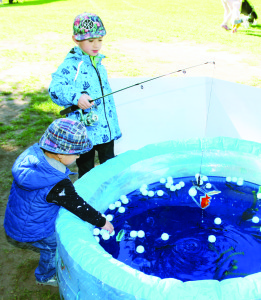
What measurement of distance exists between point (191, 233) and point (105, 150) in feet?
3.00

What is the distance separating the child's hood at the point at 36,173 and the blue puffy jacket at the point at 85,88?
653 millimetres

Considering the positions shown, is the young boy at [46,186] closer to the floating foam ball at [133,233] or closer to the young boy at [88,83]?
the floating foam ball at [133,233]

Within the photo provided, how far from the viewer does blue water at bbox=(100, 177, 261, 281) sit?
2184 millimetres

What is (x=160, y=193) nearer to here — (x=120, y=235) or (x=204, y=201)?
(x=204, y=201)

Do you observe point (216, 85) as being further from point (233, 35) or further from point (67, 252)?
point (233, 35)

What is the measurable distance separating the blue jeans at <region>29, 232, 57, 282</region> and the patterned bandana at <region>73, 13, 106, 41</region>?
4.24 ft

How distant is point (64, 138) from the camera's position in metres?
1.82

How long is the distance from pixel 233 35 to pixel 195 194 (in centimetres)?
708

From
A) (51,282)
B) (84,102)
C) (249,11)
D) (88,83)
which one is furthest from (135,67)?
(51,282)

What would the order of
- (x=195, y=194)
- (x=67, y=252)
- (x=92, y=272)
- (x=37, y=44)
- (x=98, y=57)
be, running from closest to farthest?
(x=92, y=272)
(x=67, y=252)
(x=98, y=57)
(x=195, y=194)
(x=37, y=44)

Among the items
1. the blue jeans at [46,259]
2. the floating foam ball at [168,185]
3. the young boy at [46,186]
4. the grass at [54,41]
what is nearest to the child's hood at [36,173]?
the young boy at [46,186]

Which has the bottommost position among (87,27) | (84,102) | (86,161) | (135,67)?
(135,67)

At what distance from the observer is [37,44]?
863 cm

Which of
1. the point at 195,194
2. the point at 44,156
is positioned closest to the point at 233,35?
the point at 195,194
